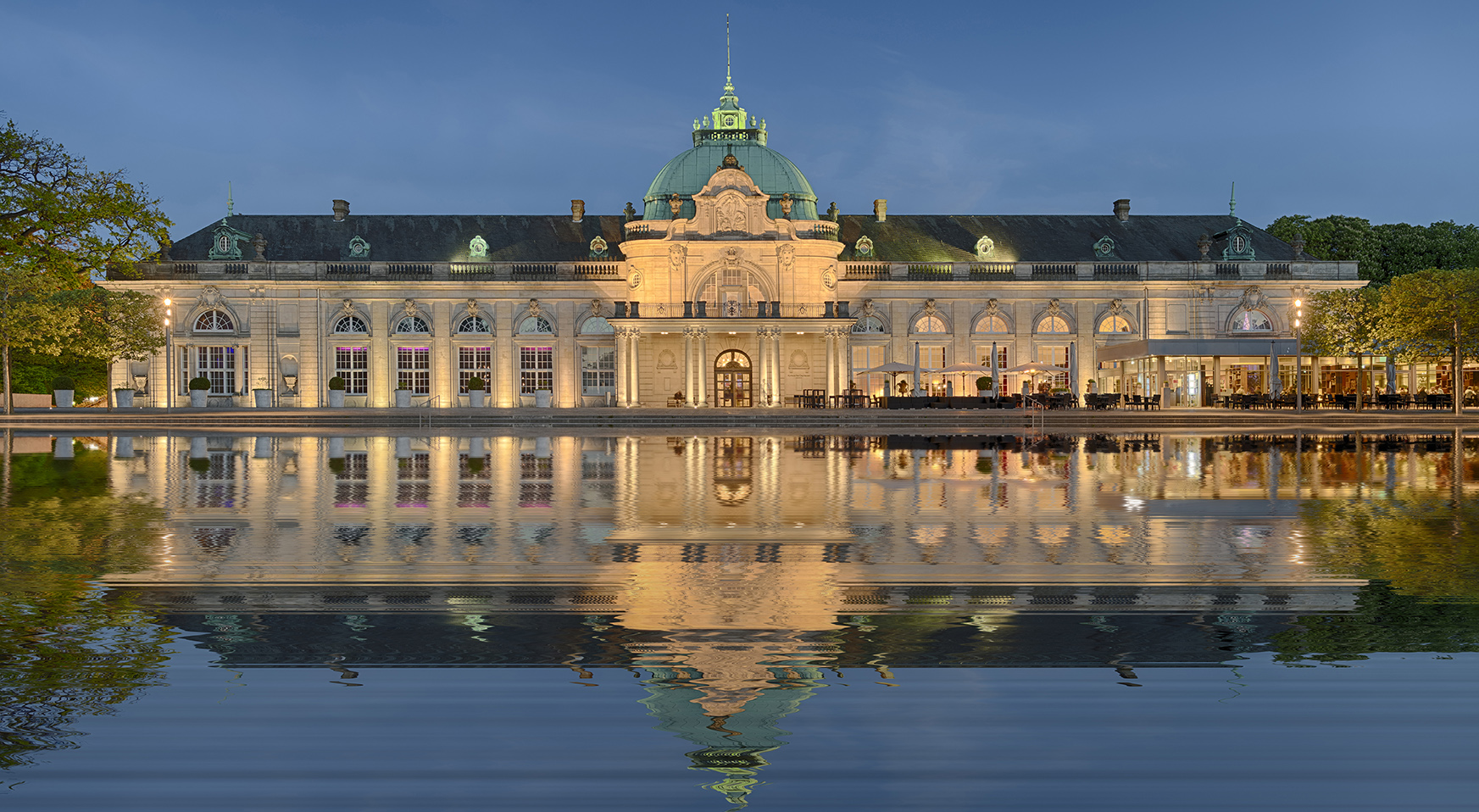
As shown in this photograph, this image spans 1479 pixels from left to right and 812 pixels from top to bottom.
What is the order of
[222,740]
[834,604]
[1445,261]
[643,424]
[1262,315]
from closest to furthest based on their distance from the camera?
[222,740] → [834,604] → [643,424] → [1262,315] → [1445,261]

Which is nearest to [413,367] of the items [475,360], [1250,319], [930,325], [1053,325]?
[475,360]

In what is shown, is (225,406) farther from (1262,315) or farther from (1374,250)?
(1374,250)

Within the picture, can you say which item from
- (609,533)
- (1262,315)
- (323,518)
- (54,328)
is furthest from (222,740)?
(1262,315)

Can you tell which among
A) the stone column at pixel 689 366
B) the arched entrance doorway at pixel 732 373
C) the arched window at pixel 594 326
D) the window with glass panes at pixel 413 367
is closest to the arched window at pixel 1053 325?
the arched entrance doorway at pixel 732 373

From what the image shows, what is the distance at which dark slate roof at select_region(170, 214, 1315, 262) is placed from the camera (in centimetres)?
6134

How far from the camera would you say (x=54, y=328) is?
43.8 metres

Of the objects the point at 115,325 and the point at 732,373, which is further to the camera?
the point at 732,373

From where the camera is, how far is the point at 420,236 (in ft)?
205

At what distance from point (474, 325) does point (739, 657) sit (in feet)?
183

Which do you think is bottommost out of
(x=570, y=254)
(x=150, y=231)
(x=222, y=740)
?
(x=222, y=740)

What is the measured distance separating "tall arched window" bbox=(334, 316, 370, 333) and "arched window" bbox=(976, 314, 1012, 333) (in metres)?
32.3

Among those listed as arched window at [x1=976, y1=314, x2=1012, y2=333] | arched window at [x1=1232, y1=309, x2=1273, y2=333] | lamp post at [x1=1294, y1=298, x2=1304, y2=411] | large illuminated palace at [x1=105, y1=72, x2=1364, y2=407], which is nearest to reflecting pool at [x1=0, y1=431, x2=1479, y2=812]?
lamp post at [x1=1294, y1=298, x2=1304, y2=411]

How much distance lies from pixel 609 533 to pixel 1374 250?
75.7 meters

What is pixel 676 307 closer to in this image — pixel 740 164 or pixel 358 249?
pixel 740 164
